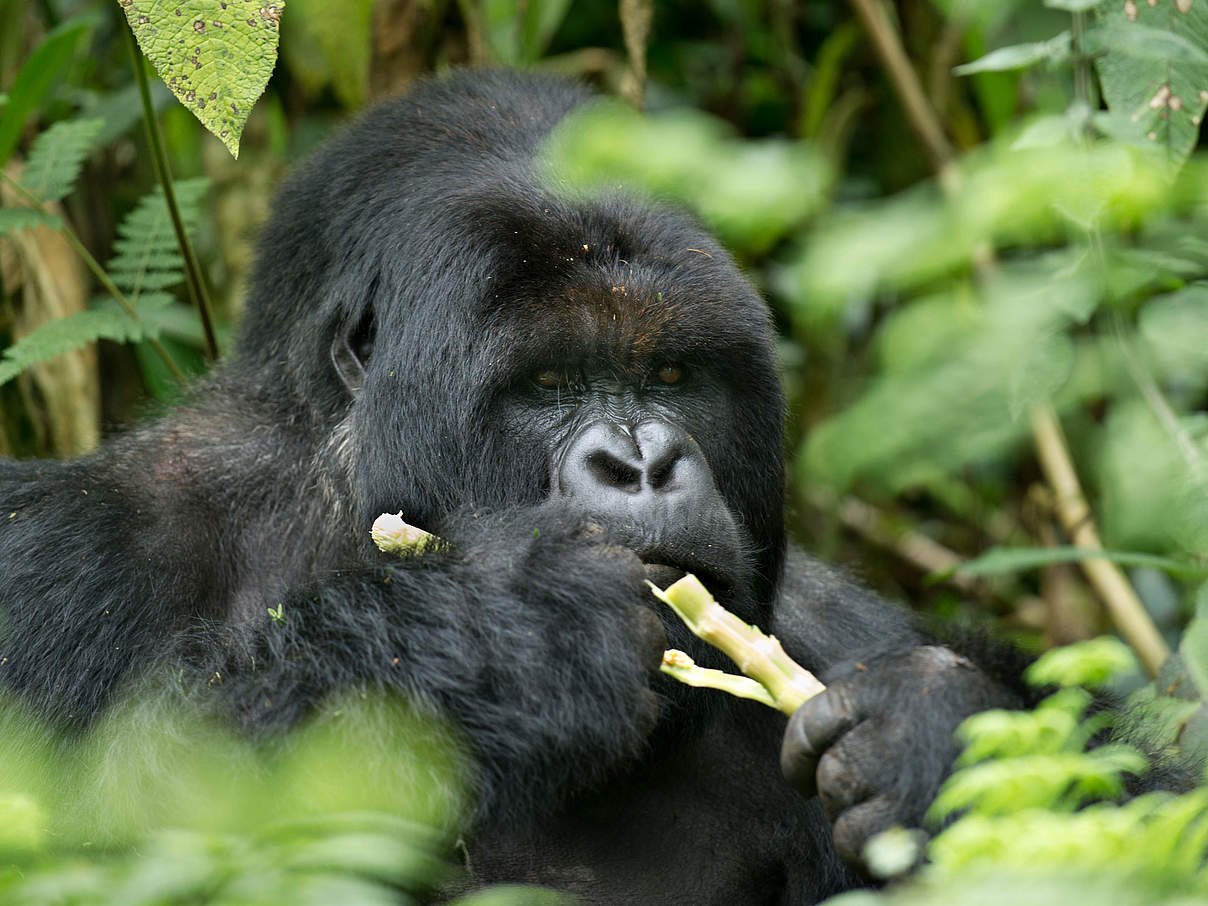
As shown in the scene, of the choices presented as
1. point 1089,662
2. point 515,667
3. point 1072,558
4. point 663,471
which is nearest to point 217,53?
point 663,471

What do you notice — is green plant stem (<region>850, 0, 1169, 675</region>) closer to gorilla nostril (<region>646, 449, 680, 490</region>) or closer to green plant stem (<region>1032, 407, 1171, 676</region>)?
green plant stem (<region>1032, 407, 1171, 676</region>)

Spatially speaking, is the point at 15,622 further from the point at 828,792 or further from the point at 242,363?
the point at 828,792

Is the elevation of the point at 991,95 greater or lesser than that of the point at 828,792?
greater

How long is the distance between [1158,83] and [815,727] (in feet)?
5.26

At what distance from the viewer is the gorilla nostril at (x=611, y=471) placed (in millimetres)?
2729

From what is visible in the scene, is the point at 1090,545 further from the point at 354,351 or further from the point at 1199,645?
the point at 354,351

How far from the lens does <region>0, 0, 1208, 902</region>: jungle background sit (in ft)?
5.32

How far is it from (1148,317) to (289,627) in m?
1.86

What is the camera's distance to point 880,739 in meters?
2.36

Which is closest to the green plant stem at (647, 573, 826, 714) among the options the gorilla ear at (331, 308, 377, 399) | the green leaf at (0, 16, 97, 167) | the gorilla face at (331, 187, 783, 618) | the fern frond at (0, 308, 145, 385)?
the gorilla face at (331, 187, 783, 618)

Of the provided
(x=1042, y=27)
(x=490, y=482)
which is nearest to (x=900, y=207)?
(x=490, y=482)

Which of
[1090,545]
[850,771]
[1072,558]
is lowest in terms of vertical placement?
[1090,545]

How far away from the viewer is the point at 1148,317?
2.95m

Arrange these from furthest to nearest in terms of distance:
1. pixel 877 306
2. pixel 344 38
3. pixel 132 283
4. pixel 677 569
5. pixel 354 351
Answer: pixel 877 306
pixel 344 38
pixel 132 283
pixel 354 351
pixel 677 569
